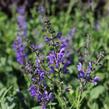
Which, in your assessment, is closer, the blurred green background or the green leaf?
the blurred green background

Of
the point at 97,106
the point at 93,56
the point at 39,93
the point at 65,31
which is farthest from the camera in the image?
the point at 65,31

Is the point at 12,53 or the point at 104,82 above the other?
the point at 12,53

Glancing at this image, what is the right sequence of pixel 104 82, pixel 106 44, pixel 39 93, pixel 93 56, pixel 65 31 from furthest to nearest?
pixel 65 31 < pixel 106 44 < pixel 93 56 < pixel 104 82 < pixel 39 93

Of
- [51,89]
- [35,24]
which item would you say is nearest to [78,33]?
[35,24]

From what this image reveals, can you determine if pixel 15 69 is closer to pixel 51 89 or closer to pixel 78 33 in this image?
pixel 78 33

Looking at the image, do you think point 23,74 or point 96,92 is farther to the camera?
point 23,74

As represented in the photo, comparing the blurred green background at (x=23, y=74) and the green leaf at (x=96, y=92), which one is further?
the green leaf at (x=96, y=92)

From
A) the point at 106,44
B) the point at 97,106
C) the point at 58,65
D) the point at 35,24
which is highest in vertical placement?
the point at 35,24

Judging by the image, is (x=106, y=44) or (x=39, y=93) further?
(x=106, y=44)

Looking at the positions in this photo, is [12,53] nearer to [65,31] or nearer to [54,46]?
[65,31]

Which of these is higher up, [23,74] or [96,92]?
[23,74]
